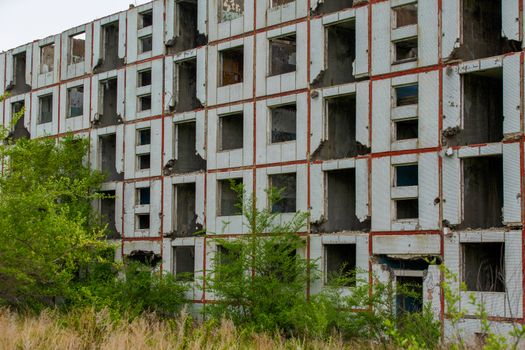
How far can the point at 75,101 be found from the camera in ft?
128

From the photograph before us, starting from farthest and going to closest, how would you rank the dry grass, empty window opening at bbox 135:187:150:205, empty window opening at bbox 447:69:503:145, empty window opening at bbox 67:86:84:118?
empty window opening at bbox 67:86:84:118, empty window opening at bbox 135:187:150:205, empty window opening at bbox 447:69:503:145, the dry grass

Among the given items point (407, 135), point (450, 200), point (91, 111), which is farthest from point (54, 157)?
point (450, 200)

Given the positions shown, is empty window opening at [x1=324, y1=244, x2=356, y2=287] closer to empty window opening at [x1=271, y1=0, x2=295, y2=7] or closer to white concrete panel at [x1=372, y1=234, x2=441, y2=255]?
white concrete panel at [x1=372, y1=234, x2=441, y2=255]

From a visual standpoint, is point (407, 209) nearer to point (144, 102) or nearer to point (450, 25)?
point (450, 25)

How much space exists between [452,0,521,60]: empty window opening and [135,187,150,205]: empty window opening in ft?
46.9

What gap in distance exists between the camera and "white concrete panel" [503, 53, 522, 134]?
22641 mm

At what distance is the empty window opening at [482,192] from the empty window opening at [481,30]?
277 cm

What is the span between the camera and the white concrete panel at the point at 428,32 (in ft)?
80.3

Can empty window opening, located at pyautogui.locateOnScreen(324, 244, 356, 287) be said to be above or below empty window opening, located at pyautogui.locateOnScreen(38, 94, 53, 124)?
below

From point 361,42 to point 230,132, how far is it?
670 centimetres

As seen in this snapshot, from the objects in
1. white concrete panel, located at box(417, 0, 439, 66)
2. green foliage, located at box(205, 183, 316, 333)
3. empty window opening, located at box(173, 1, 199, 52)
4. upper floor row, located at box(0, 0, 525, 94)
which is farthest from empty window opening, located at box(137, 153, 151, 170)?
white concrete panel, located at box(417, 0, 439, 66)

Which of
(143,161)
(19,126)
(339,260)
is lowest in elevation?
(339,260)

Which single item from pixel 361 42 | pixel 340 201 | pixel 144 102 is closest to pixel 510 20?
pixel 361 42

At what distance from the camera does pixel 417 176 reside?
25906 mm
